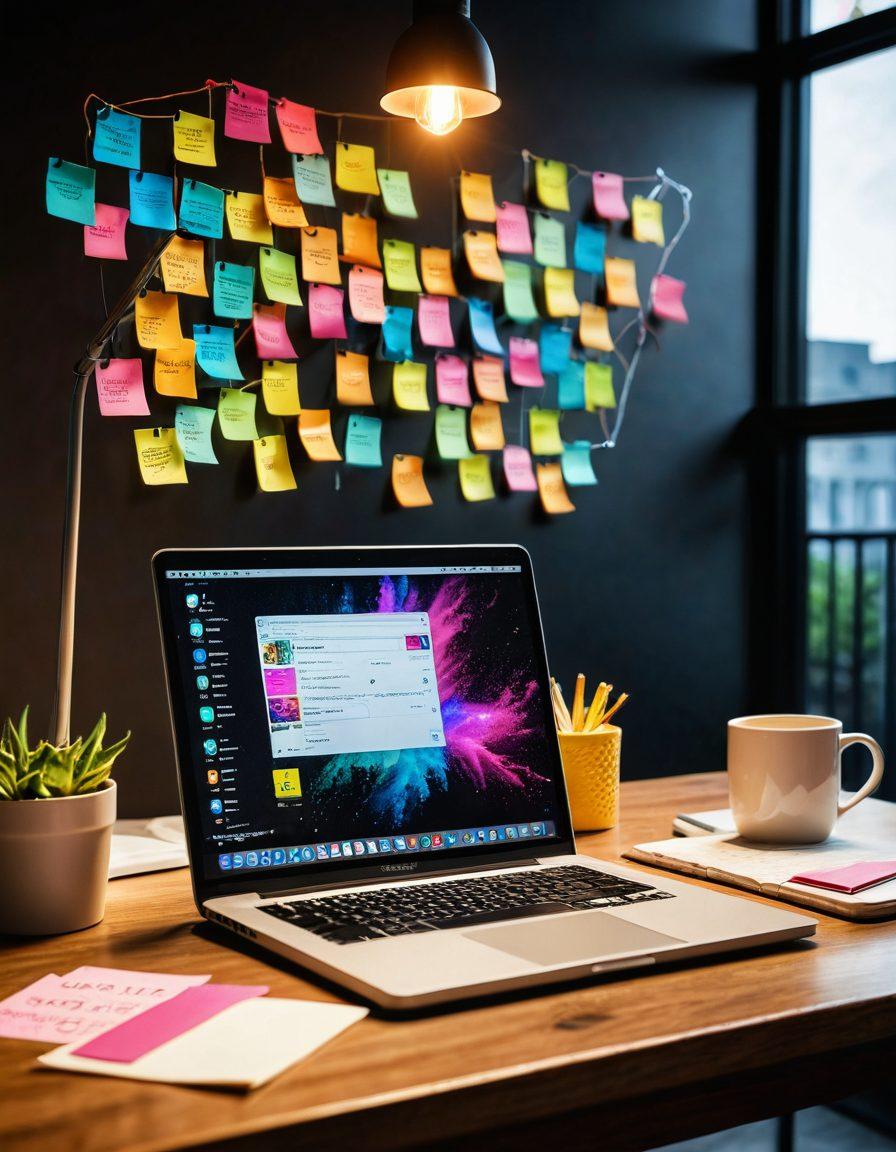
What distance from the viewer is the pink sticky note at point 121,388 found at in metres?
1.62

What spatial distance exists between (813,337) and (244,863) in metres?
1.72

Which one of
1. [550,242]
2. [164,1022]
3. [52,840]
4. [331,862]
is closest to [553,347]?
[550,242]

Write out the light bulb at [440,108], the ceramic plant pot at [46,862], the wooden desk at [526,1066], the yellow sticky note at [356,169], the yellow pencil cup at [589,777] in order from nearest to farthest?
the wooden desk at [526,1066]
the ceramic plant pot at [46,862]
the yellow pencil cup at [589,777]
the light bulb at [440,108]
the yellow sticky note at [356,169]

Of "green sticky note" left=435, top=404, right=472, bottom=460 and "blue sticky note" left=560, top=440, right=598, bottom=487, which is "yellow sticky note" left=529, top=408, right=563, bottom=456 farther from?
"green sticky note" left=435, top=404, right=472, bottom=460

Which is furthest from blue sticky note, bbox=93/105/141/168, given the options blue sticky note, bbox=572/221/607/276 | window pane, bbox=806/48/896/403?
window pane, bbox=806/48/896/403

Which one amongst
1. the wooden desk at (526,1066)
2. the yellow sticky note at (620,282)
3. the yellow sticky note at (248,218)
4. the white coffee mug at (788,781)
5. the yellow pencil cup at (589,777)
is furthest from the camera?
the yellow sticky note at (620,282)

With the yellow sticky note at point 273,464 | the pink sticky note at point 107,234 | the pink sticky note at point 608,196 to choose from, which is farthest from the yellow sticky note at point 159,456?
the pink sticky note at point 608,196

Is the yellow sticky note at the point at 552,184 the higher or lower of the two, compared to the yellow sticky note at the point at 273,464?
higher

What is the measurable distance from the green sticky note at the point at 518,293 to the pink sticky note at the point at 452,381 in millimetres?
128

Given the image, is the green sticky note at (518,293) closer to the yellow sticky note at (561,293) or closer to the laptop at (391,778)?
the yellow sticky note at (561,293)

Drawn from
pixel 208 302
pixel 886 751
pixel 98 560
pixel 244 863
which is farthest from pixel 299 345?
pixel 886 751

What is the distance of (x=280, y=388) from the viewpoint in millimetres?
1768

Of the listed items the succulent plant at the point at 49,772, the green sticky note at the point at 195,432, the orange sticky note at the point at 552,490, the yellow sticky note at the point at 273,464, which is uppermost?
the green sticky note at the point at 195,432

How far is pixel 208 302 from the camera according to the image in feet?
5.59
